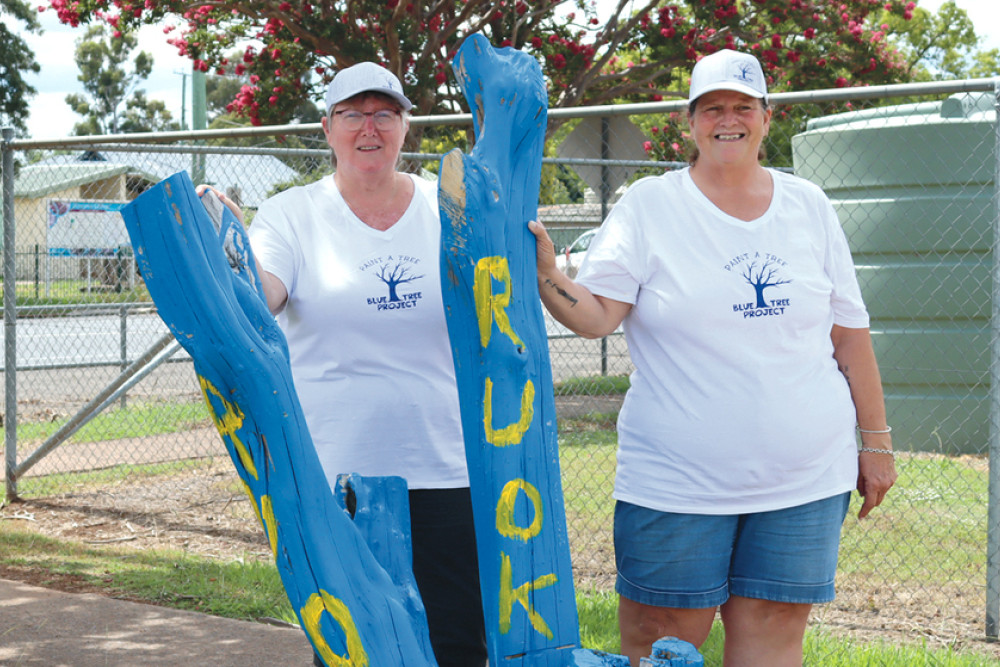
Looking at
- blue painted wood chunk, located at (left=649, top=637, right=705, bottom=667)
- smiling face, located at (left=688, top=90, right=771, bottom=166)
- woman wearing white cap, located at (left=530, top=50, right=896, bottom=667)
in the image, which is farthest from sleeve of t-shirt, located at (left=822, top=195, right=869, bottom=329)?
blue painted wood chunk, located at (left=649, top=637, right=705, bottom=667)

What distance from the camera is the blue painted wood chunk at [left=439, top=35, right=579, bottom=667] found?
1.74m

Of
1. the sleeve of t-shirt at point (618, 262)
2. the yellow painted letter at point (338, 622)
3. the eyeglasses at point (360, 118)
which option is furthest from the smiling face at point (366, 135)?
the yellow painted letter at point (338, 622)

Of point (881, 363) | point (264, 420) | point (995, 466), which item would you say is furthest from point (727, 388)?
point (881, 363)

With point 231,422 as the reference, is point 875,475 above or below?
below

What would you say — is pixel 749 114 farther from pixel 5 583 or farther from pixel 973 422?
pixel 973 422

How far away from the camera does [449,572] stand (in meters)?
2.60

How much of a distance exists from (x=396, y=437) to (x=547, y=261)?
2.12 ft

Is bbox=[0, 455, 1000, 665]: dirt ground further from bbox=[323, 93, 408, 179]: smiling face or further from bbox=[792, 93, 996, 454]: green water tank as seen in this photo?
bbox=[792, 93, 996, 454]: green water tank

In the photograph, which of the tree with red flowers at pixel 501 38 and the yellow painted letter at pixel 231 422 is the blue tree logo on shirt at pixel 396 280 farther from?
the tree with red flowers at pixel 501 38

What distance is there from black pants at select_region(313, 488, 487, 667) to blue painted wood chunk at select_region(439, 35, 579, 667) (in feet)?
2.48

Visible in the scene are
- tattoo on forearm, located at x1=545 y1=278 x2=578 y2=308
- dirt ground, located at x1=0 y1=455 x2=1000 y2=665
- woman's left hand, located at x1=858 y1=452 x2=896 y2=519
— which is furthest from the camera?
dirt ground, located at x1=0 y1=455 x2=1000 y2=665

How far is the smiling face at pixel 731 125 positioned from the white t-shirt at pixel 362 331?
0.69 m

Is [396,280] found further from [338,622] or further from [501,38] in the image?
[501,38]

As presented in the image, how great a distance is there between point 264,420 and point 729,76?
4.41 ft
